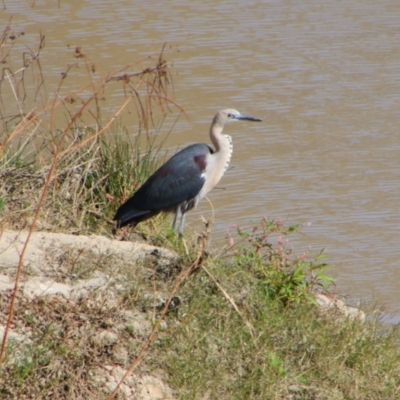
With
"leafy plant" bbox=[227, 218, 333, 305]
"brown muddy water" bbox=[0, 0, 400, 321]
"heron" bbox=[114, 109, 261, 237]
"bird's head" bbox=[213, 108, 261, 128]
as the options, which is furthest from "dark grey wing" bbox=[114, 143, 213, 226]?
"leafy plant" bbox=[227, 218, 333, 305]

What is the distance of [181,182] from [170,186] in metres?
0.10

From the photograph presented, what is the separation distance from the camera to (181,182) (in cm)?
641

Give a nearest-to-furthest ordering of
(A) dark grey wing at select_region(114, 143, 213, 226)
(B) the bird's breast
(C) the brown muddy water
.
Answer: (A) dark grey wing at select_region(114, 143, 213, 226), (B) the bird's breast, (C) the brown muddy water

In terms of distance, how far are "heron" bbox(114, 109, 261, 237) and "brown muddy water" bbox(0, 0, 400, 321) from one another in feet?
1.95

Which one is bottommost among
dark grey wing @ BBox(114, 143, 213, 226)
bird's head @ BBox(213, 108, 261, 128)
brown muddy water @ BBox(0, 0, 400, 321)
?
brown muddy water @ BBox(0, 0, 400, 321)

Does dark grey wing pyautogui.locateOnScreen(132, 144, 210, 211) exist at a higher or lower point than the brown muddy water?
higher

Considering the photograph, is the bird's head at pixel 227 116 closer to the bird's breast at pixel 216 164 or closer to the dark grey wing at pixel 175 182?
the bird's breast at pixel 216 164

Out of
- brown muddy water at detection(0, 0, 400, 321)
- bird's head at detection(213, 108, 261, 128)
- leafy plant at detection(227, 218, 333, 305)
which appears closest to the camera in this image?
leafy plant at detection(227, 218, 333, 305)

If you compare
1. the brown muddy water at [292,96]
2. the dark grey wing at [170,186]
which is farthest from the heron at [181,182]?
the brown muddy water at [292,96]

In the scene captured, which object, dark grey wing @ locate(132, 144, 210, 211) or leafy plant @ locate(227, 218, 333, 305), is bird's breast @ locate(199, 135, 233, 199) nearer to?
dark grey wing @ locate(132, 144, 210, 211)

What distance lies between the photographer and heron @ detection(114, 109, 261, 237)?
241 inches

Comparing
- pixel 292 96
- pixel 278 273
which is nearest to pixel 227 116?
pixel 278 273

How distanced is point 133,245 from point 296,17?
358 inches

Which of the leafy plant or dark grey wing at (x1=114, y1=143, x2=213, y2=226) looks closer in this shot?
the leafy plant
